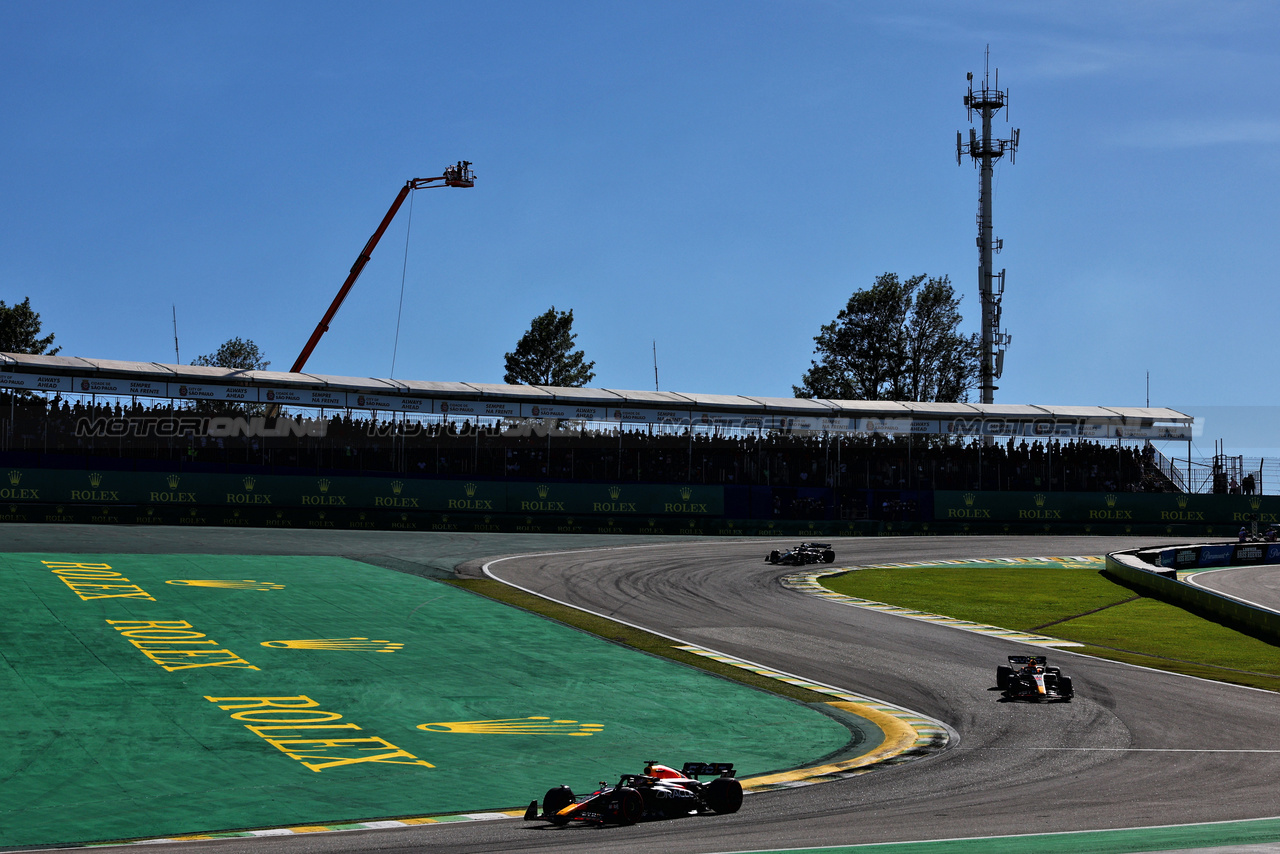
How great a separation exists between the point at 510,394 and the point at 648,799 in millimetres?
36742

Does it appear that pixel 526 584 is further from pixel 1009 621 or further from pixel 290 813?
pixel 290 813

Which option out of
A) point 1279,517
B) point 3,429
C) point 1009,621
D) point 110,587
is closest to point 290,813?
point 110,587

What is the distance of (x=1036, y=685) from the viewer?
57.9 ft

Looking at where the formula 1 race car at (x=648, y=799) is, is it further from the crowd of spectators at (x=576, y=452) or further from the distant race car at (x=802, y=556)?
the crowd of spectators at (x=576, y=452)

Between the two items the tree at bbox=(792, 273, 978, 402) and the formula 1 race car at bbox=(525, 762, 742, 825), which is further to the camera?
the tree at bbox=(792, 273, 978, 402)

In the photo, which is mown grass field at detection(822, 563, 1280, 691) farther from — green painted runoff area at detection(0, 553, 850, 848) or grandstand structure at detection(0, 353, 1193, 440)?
grandstand structure at detection(0, 353, 1193, 440)

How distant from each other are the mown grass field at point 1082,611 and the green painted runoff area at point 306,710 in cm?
998

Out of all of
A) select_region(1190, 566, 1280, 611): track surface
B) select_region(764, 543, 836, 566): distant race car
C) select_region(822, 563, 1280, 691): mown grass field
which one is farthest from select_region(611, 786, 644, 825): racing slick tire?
select_region(764, 543, 836, 566): distant race car

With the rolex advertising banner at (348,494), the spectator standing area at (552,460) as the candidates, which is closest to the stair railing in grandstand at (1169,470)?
the spectator standing area at (552,460)

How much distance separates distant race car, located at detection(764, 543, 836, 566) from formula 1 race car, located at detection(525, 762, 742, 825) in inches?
983

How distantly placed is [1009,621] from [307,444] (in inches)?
1013

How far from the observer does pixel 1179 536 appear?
1960 inches

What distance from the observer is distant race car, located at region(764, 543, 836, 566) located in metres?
35.9

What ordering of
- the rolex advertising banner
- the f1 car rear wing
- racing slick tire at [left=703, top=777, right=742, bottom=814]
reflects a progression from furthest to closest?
the rolex advertising banner
the f1 car rear wing
racing slick tire at [left=703, top=777, right=742, bottom=814]
